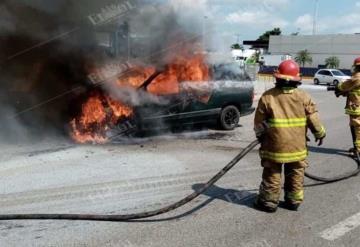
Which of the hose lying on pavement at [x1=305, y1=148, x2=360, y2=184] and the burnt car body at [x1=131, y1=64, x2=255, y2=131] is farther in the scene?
the burnt car body at [x1=131, y1=64, x2=255, y2=131]

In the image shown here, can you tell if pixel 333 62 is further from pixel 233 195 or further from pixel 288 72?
pixel 288 72

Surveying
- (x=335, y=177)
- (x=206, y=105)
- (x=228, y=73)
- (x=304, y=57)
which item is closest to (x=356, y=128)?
(x=335, y=177)

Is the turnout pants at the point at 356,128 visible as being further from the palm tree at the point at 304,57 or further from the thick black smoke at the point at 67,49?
the palm tree at the point at 304,57

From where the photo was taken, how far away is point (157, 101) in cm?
872

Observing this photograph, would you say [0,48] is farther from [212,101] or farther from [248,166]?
[248,166]

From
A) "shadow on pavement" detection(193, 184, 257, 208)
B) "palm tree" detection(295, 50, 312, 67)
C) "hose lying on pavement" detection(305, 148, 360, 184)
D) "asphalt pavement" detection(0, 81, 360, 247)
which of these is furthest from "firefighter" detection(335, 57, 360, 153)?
"palm tree" detection(295, 50, 312, 67)

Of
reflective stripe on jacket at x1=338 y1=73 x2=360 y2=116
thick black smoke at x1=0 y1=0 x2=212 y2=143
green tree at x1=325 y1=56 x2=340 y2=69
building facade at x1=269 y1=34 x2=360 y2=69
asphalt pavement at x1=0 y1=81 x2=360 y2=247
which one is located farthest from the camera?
building facade at x1=269 y1=34 x2=360 y2=69

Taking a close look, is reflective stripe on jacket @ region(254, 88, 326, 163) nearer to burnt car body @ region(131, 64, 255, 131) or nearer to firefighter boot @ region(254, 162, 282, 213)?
firefighter boot @ region(254, 162, 282, 213)

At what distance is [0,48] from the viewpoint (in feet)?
27.0

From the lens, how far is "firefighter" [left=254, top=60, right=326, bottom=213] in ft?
15.5

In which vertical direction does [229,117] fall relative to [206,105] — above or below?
below

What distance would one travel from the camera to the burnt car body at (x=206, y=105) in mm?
8773

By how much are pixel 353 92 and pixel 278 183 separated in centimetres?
369

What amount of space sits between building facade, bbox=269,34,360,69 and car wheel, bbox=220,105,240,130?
174 feet
